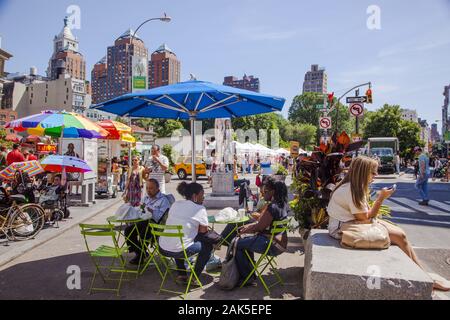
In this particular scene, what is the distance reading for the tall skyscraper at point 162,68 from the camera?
10388 cm

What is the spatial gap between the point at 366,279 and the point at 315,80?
17569 cm

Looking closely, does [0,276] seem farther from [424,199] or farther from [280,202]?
[424,199]

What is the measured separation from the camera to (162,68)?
353 ft

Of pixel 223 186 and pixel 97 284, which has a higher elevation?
pixel 223 186

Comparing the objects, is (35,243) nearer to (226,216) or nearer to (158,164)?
(158,164)

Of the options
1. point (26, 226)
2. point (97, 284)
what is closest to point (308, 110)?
point (26, 226)

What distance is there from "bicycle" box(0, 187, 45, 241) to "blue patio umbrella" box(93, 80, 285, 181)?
2.41m

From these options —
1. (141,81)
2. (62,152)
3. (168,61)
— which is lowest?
(62,152)

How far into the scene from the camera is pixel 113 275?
5.28 metres

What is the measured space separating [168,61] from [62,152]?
98.1 metres

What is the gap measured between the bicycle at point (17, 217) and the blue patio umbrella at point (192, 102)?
95.0 inches

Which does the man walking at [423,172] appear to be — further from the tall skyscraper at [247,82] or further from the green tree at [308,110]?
the tall skyscraper at [247,82]
